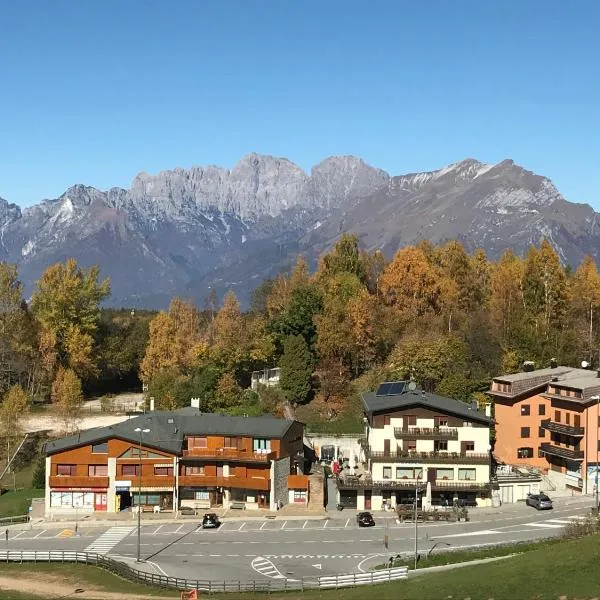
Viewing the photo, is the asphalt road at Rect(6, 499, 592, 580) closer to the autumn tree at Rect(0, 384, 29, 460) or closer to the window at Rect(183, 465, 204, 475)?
the window at Rect(183, 465, 204, 475)

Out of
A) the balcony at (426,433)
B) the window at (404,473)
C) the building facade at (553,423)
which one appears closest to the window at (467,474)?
the balcony at (426,433)

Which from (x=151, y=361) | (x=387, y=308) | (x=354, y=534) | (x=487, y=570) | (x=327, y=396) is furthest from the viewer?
(x=151, y=361)

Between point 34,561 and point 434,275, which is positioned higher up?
point 434,275

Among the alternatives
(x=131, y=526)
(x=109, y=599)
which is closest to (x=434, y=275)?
(x=131, y=526)

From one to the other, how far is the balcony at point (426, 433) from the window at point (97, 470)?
80.6 ft

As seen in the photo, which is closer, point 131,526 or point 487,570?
point 487,570

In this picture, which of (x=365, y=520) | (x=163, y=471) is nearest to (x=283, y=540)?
(x=365, y=520)

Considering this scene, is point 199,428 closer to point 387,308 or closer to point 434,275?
point 387,308

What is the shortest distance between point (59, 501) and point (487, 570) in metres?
39.8

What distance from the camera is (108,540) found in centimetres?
6166

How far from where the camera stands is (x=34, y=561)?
56.0 metres

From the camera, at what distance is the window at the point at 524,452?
80250 mm

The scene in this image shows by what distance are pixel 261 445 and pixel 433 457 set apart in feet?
47.4

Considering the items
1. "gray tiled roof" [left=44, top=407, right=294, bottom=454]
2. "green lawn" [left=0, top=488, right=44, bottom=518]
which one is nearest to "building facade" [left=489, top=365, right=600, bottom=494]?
"gray tiled roof" [left=44, top=407, right=294, bottom=454]
